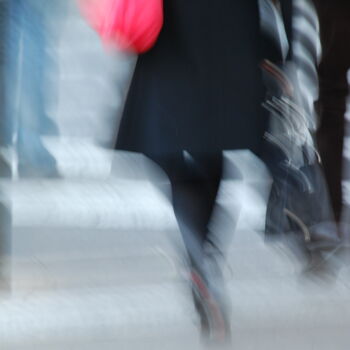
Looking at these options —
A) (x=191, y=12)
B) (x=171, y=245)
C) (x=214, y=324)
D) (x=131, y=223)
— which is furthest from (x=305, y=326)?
(x=191, y=12)

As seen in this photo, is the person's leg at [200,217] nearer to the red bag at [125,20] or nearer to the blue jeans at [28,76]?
the red bag at [125,20]

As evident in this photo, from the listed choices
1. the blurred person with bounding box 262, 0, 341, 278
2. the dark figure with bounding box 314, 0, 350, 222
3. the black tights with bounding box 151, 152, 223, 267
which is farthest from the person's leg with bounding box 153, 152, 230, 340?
the dark figure with bounding box 314, 0, 350, 222

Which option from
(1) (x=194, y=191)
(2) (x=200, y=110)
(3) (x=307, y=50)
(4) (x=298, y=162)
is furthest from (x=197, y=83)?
(3) (x=307, y=50)

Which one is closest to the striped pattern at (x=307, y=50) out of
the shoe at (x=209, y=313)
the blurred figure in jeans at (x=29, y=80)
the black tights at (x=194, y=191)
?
the black tights at (x=194, y=191)

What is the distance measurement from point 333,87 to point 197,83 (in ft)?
1.98

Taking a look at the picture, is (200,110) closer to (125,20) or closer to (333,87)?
(125,20)

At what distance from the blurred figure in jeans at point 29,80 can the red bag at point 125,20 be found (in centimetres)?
42

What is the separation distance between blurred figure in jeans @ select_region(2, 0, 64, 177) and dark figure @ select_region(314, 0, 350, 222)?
3.01 feet

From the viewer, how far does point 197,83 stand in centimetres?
270

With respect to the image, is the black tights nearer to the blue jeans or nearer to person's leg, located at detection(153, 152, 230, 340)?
person's leg, located at detection(153, 152, 230, 340)

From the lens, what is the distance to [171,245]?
3389mm

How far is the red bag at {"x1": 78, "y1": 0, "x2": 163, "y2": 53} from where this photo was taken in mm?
2449

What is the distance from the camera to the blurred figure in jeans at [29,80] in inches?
113

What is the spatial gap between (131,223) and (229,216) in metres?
0.63
